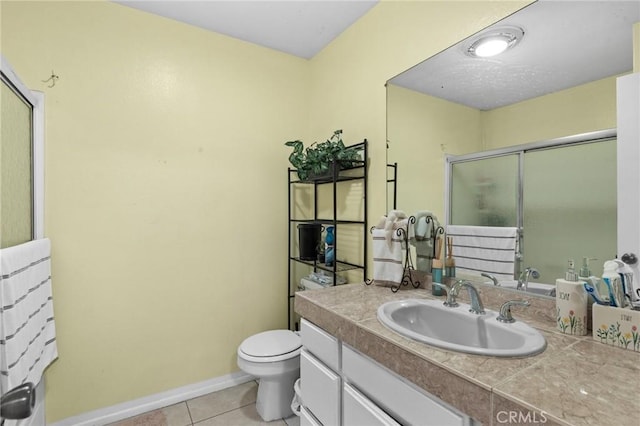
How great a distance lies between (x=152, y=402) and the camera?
1.94 m

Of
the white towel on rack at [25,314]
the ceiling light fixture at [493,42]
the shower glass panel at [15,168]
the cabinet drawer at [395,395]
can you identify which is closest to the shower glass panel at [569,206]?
the ceiling light fixture at [493,42]

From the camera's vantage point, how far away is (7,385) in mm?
1119

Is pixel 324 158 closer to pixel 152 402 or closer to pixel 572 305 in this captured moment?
pixel 572 305

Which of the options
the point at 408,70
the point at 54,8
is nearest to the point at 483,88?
the point at 408,70

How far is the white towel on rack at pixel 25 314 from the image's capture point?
1127 millimetres

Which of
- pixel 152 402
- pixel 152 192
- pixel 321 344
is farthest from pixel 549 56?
pixel 152 402

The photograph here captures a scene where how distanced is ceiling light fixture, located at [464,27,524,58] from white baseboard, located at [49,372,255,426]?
245 centimetres

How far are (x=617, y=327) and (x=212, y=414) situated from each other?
2054 mm

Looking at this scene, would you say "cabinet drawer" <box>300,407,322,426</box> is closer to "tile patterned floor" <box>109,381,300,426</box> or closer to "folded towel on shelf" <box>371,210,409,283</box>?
"tile patterned floor" <box>109,381,300,426</box>

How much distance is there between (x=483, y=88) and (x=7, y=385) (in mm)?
2233

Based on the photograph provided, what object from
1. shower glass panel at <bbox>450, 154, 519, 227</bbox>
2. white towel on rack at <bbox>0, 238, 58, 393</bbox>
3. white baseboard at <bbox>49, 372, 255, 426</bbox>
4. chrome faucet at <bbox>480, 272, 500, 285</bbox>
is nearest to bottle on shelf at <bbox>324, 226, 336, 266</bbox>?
shower glass panel at <bbox>450, 154, 519, 227</bbox>

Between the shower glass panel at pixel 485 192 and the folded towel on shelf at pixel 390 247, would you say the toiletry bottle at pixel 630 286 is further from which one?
the folded towel on shelf at pixel 390 247

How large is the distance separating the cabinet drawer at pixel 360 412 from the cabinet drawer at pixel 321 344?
11cm

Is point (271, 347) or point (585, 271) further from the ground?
point (585, 271)
